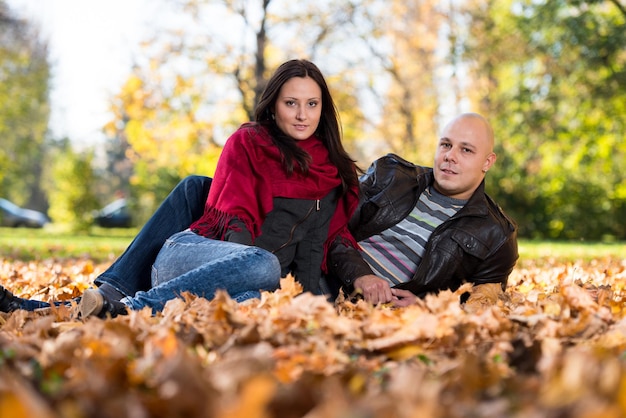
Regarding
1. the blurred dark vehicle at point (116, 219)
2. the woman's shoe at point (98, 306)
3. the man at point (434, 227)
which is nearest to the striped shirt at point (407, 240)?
the man at point (434, 227)

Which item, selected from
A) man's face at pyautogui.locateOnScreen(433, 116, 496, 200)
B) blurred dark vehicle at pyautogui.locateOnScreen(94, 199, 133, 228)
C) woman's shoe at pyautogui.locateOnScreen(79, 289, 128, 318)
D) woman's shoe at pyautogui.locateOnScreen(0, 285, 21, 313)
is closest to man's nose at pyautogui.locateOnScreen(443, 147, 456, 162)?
man's face at pyautogui.locateOnScreen(433, 116, 496, 200)

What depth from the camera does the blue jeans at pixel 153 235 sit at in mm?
3846

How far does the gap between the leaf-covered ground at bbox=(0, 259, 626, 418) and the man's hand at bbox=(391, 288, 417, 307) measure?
68cm

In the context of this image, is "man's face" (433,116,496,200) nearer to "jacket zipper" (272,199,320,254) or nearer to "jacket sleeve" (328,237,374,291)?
"jacket sleeve" (328,237,374,291)

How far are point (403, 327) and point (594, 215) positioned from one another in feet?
55.7

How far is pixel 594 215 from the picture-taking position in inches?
710

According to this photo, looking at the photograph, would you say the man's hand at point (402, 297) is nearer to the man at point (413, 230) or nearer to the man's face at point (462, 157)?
the man at point (413, 230)

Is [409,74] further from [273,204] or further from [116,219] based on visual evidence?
[273,204]

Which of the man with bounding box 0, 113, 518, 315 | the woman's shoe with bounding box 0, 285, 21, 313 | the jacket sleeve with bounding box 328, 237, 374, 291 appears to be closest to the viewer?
the woman's shoe with bounding box 0, 285, 21, 313

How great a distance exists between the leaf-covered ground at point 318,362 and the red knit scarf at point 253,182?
2.19 ft

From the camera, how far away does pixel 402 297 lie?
406 centimetres

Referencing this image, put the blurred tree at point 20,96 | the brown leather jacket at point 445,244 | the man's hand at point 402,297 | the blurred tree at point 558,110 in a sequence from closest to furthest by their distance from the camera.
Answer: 1. the man's hand at point 402,297
2. the brown leather jacket at point 445,244
3. the blurred tree at point 558,110
4. the blurred tree at point 20,96

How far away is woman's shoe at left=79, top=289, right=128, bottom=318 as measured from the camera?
3.15 m

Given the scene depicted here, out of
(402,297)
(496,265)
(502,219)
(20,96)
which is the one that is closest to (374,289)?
(402,297)
